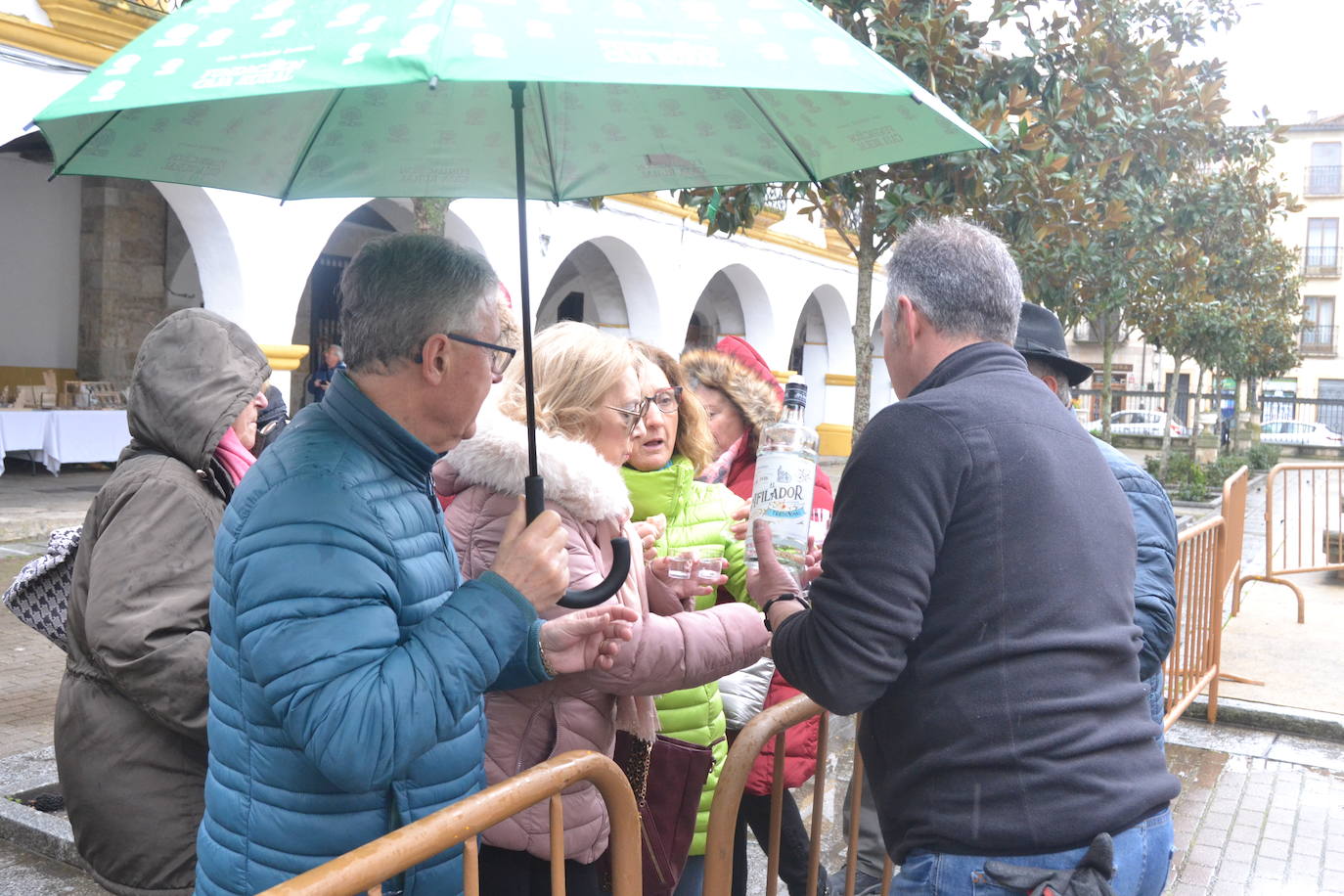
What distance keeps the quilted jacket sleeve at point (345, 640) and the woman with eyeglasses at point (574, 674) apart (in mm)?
444

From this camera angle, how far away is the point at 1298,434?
40.0 m

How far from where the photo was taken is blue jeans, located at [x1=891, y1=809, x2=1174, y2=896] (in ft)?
5.91

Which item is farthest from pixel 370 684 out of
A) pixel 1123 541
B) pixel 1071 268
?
pixel 1071 268

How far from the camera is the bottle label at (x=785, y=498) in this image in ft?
7.04

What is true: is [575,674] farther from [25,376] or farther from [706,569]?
[25,376]

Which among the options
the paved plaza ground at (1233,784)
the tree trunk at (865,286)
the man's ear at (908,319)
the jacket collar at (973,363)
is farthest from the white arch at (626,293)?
the jacket collar at (973,363)

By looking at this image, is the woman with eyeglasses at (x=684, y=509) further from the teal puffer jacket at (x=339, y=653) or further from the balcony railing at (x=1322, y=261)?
the balcony railing at (x=1322, y=261)

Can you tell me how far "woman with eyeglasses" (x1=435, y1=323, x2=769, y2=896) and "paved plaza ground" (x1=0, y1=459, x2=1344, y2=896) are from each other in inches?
85.1

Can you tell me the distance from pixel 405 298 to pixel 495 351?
0.53 feet

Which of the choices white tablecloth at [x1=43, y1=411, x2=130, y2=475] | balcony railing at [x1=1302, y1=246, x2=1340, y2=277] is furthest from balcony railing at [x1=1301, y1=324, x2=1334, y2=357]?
white tablecloth at [x1=43, y1=411, x2=130, y2=475]

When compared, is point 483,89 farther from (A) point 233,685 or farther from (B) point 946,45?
(B) point 946,45

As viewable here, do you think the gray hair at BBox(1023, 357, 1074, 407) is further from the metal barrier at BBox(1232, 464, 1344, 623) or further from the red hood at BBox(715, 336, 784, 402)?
the metal barrier at BBox(1232, 464, 1344, 623)

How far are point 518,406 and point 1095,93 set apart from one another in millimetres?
6628

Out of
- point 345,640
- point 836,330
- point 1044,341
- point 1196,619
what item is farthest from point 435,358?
point 836,330
